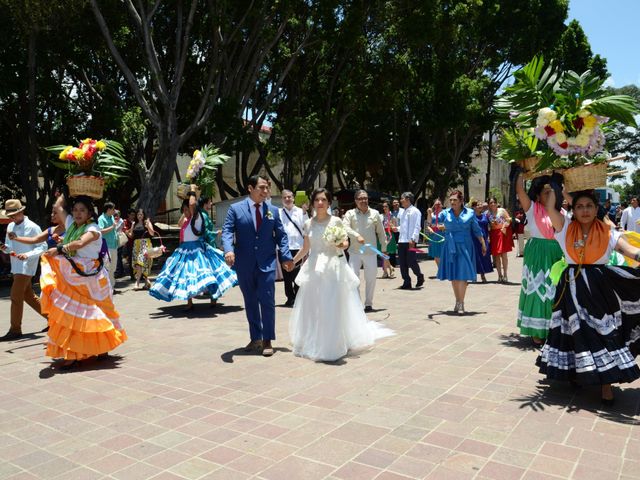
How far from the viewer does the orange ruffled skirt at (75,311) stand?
600cm

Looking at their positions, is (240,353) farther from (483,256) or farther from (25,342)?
(483,256)

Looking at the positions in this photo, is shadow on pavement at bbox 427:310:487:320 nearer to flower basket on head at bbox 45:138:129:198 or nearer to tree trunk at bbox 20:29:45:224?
flower basket on head at bbox 45:138:129:198

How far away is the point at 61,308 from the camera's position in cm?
604

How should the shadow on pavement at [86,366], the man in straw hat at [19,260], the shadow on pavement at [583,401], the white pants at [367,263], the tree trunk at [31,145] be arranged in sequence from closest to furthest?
1. the shadow on pavement at [583,401]
2. the shadow on pavement at [86,366]
3. the man in straw hat at [19,260]
4. the white pants at [367,263]
5. the tree trunk at [31,145]

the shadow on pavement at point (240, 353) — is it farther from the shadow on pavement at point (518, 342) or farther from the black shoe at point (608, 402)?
the black shoe at point (608, 402)

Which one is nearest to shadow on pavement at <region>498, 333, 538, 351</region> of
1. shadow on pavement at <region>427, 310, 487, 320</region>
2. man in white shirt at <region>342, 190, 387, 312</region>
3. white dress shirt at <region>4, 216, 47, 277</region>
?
shadow on pavement at <region>427, 310, 487, 320</region>

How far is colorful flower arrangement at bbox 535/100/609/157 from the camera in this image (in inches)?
190

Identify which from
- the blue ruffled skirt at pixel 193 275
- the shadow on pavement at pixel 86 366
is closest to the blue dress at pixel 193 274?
the blue ruffled skirt at pixel 193 275

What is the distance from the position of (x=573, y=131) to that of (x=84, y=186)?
5.02 m

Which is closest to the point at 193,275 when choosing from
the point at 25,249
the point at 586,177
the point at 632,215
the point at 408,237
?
the point at 25,249

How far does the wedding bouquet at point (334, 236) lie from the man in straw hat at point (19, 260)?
4.26 metres

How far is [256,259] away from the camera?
6.53 meters

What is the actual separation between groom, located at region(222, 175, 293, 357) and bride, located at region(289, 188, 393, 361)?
0.97 ft

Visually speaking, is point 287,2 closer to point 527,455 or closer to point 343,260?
point 343,260
